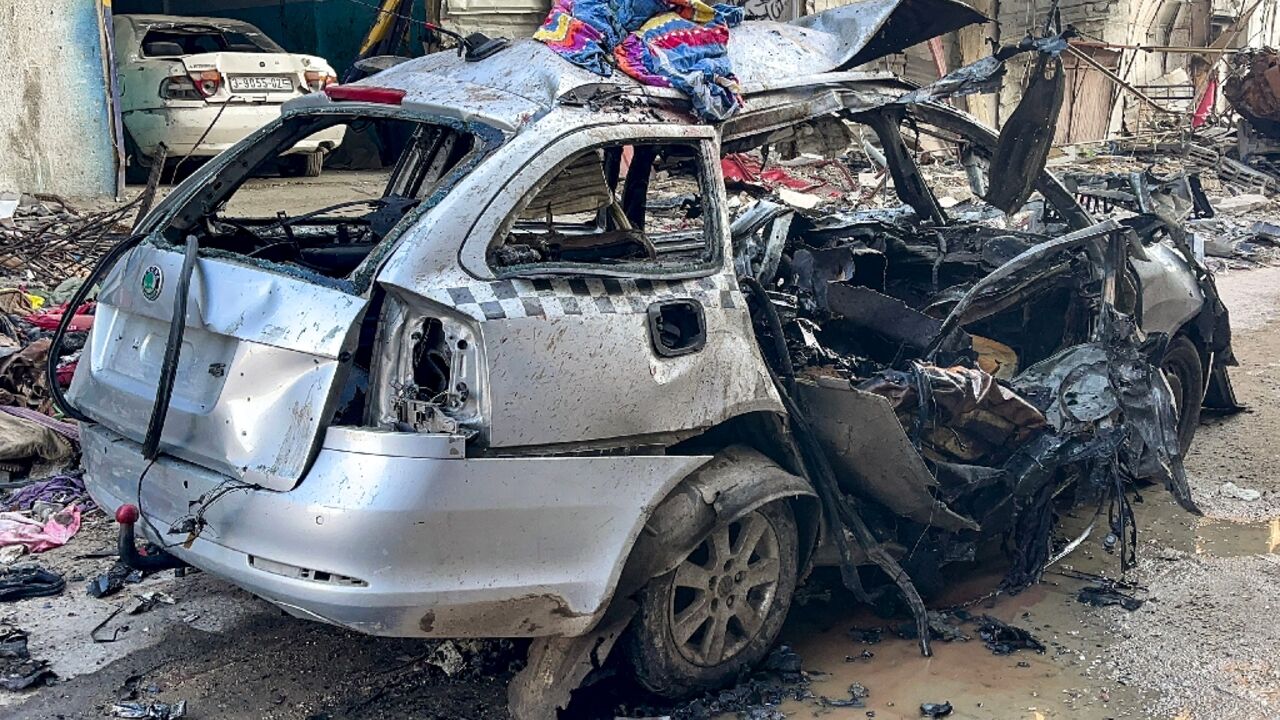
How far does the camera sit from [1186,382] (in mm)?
6113

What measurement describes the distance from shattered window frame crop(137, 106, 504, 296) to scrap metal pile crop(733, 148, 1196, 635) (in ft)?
3.73

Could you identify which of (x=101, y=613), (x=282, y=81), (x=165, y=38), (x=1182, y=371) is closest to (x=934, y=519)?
(x=1182, y=371)

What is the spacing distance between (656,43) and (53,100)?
7469 mm

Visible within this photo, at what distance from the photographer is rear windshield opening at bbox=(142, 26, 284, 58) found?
11.4 meters

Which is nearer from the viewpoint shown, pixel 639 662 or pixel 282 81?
pixel 639 662

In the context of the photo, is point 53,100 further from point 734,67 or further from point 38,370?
point 734,67

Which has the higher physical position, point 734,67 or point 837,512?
point 734,67

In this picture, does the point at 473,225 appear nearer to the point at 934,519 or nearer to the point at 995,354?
the point at 934,519

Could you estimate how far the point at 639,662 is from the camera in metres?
3.60

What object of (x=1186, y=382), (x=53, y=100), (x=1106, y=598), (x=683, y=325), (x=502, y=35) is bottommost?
(x=1106, y=598)

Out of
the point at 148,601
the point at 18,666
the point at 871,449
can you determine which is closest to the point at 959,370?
the point at 871,449

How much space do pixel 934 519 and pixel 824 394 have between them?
68cm

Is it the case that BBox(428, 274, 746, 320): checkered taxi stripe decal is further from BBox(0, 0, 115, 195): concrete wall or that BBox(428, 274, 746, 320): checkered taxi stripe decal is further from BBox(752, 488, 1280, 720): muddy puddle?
BBox(0, 0, 115, 195): concrete wall

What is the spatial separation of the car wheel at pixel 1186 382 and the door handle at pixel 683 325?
3342mm
